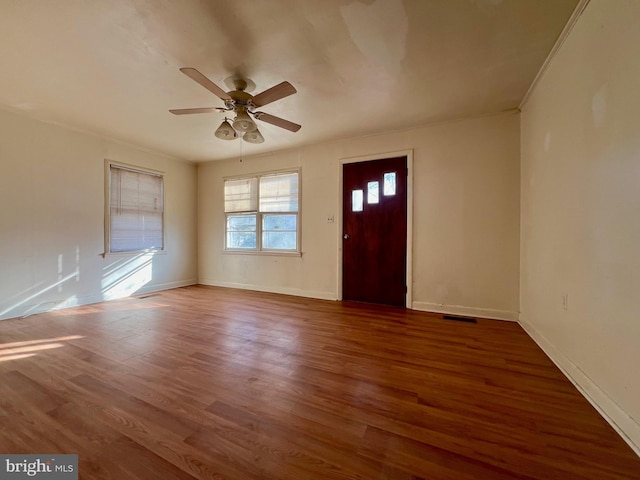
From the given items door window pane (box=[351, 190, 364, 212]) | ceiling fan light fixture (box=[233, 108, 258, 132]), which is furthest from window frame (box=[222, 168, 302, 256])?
ceiling fan light fixture (box=[233, 108, 258, 132])

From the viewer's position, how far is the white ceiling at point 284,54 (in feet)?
5.59

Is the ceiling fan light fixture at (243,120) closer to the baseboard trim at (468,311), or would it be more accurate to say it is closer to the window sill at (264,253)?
the window sill at (264,253)

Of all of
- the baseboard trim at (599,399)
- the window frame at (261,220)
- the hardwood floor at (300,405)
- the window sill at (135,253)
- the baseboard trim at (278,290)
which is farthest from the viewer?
the window frame at (261,220)

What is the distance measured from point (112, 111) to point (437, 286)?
4.79 m

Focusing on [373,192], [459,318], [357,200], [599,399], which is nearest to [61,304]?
[357,200]

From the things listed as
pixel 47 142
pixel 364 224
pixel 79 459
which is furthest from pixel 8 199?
pixel 364 224

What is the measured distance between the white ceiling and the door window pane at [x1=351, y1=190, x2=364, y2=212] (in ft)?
3.58

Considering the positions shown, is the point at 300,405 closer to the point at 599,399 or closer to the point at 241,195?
the point at 599,399

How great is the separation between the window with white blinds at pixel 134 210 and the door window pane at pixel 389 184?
4.21 meters

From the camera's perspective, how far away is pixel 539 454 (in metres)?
1.18

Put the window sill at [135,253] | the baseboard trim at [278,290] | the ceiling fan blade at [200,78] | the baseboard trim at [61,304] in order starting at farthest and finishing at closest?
the baseboard trim at [278,290]
the window sill at [135,253]
the baseboard trim at [61,304]
the ceiling fan blade at [200,78]

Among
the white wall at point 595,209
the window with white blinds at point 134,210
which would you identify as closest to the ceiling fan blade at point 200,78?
the white wall at point 595,209

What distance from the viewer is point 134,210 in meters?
4.43

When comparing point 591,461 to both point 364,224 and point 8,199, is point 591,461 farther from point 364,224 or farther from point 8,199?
point 8,199
